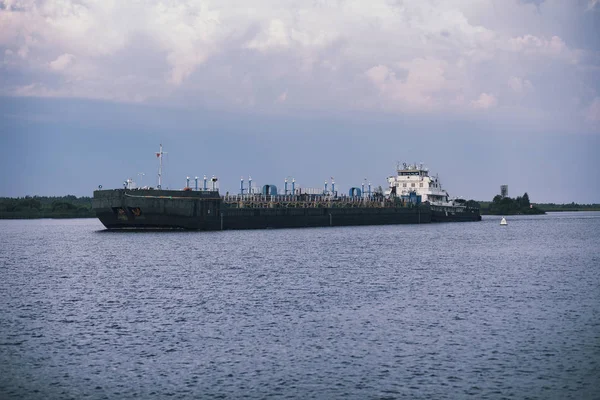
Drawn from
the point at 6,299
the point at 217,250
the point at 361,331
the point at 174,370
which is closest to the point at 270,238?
the point at 217,250

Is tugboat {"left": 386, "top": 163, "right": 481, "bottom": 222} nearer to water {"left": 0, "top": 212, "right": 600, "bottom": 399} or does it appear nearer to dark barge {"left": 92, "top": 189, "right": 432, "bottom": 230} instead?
dark barge {"left": 92, "top": 189, "right": 432, "bottom": 230}

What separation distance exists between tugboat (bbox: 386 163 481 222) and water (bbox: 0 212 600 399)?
89758 mm

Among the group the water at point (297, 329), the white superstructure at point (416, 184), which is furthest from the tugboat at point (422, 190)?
the water at point (297, 329)

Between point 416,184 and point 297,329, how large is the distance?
397 ft

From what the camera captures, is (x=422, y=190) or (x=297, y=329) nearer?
(x=297, y=329)

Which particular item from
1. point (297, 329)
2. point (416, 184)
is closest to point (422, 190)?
point (416, 184)

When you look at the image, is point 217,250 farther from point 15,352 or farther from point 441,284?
point 15,352

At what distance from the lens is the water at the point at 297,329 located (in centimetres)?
2053

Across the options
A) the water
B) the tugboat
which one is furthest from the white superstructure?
the water

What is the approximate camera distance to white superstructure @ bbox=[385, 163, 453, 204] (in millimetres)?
146250

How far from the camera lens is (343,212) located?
122 metres

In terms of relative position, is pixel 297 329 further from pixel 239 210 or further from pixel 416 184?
pixel 416 184

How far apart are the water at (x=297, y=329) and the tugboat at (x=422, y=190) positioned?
294ft

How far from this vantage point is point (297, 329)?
92.8ft
